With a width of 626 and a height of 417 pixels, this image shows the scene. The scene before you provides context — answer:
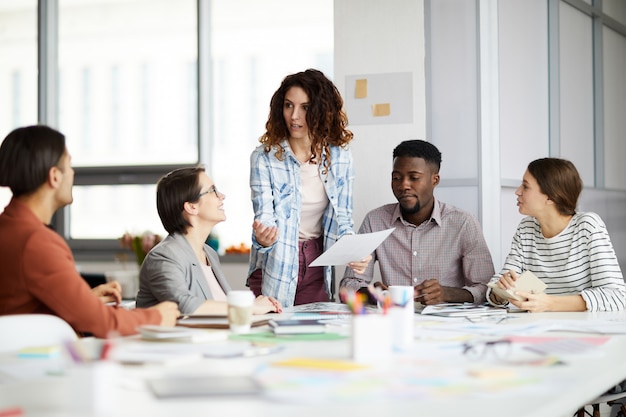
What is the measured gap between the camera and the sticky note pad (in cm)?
178

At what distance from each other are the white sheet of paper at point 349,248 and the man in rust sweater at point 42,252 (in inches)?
33.0

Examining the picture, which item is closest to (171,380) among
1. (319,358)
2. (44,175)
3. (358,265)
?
(319,358)

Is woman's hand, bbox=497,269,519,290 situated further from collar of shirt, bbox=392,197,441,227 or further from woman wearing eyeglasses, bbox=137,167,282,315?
woman wearing eyeglasses, bbox=137,167,282,315

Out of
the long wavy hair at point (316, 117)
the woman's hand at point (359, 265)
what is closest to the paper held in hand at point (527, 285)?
the woman's hand at point (359, 265)

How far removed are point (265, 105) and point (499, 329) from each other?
3.89 m

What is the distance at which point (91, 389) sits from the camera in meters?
1.24

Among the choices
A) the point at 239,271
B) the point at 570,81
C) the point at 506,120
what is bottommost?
the point at 239,271

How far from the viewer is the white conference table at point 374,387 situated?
4.20ft

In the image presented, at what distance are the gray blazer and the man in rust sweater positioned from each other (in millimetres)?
410

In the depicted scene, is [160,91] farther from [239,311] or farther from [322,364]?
[322,364]

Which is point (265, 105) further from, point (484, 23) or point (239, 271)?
point (484, 23)

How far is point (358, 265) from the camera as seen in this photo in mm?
3350

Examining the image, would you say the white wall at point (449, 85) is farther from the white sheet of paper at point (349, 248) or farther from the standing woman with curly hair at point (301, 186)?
the white sheet of paper at point (349, 248)

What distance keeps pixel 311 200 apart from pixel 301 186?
73mm
